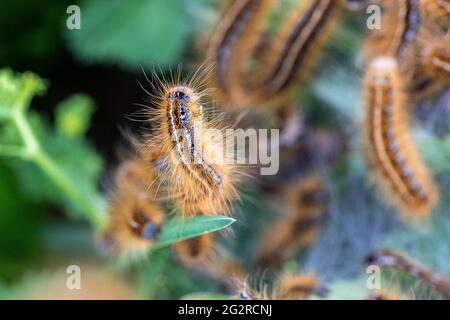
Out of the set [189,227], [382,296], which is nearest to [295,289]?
[382,296]

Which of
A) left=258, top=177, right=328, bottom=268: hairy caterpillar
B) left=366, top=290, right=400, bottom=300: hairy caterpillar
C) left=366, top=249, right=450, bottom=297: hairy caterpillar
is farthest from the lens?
left=258, top=177, right=328, bottom=268: hairy caterpillar

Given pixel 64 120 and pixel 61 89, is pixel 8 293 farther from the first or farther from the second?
pixel 61 89

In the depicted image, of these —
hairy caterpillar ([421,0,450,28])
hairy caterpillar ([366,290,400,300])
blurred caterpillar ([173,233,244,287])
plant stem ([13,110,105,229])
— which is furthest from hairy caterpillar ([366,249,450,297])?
plant stem ([13,110,105,229])

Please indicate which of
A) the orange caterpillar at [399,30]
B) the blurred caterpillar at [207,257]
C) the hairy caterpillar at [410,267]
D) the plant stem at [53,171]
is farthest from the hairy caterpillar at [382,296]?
the plant stem at [53,171]

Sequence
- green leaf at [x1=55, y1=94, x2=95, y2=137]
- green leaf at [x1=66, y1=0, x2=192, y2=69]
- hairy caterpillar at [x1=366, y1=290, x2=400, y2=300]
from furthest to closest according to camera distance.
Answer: green leaf at [x1=66, y1=0, x2=192, y2=69], green leaf at [x1=55, y1=94, x2=95, y2=137], hairy caterpillar at [x1=366, y1=290, x2=400, y2=300]

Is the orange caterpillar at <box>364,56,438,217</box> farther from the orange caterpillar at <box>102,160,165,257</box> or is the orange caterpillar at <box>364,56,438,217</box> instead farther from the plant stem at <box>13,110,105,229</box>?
the plant stem at <box>13,110,105,229</box>

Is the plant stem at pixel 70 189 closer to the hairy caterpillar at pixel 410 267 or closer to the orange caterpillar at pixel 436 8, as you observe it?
the hairy caterpillar at pixel 410 267

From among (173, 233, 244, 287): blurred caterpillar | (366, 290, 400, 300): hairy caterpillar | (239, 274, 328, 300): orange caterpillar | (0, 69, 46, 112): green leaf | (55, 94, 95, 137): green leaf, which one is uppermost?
(55, 94, 95, 137): green leaf
